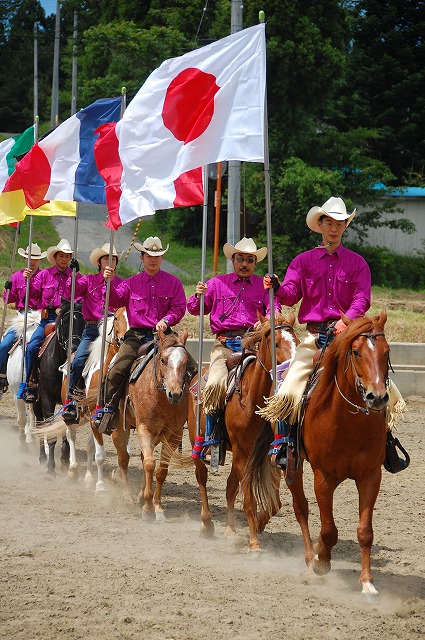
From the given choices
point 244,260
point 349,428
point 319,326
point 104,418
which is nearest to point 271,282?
point 319,326

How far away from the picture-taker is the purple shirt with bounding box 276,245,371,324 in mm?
8008

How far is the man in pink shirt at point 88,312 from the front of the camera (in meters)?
11.6

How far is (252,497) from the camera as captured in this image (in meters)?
8.50

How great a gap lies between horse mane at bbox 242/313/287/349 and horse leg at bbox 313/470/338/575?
5.20 feet

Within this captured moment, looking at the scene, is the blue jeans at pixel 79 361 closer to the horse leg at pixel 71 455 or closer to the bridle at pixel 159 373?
the horse leg at pixel 71 455

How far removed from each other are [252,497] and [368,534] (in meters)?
1.75

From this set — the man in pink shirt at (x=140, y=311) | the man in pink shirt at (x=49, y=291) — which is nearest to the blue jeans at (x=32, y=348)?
the man in pink shirt at (x=49, y=291)

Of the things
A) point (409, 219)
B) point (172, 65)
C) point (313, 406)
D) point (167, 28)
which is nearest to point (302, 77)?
point (167, 28)

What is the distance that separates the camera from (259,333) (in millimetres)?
8539

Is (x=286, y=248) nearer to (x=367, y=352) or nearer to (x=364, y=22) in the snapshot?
(x=364, y=22)

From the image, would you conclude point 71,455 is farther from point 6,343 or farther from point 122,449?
point 6,343

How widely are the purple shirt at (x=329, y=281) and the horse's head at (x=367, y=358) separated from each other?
3.19 ft

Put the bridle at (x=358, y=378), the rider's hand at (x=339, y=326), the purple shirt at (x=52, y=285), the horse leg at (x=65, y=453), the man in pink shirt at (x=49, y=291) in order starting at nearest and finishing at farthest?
1. the bridle at (x=358, y=378)
2. the rider's hand at (x=339, y=326)
3. the horse leg at (x=65, y=453)
4. the man in pink shirt at (x=49, y=291)
5. the purple shirt at (x=52, y=285)

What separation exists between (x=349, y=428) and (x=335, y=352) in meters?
0.56
